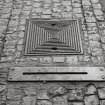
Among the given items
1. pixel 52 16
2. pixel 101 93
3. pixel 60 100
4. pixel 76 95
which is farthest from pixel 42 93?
pixel 52 16

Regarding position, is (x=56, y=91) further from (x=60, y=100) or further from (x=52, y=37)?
(x=52, y=37)

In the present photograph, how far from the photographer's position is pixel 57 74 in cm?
360

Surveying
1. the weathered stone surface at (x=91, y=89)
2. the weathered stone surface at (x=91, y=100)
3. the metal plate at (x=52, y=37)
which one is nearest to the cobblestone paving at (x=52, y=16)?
the metal plate at (x=52, y=37)

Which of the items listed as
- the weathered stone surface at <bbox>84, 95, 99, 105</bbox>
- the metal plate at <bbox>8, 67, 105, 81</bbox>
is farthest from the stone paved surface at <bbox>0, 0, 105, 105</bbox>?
the metal plate at <bbox>8, 67, 105, 81</bbox>

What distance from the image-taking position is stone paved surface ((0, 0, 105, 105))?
3.29 m

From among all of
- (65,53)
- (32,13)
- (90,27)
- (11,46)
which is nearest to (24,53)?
(11,46)

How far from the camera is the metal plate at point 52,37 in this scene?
4.04m

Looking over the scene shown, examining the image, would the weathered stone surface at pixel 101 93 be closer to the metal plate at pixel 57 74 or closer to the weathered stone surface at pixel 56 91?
the metal plate at pixel 57 74

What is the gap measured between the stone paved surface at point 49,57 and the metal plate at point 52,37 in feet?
0.47

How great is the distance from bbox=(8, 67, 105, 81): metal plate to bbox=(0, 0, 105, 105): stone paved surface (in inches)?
4.4

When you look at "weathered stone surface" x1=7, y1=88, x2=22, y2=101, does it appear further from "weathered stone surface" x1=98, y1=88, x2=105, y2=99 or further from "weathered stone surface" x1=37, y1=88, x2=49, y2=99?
"weathered stone surface" x1=98, y1=88, x2=105, y2=99

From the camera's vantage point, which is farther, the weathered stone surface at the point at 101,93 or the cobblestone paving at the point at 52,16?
the cobblestone paving at the point at 52,16

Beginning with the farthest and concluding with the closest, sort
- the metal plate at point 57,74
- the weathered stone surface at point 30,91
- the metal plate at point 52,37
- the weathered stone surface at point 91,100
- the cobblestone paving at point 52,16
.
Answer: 1. the metal plate at point 52,37
2. the cobblestone paving at point 52,16
3. the metal plate at point 57,74
4. the weathered stone surface at point 30,91
5. the weathered stone surface at point 91,100

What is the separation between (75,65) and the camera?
3.76m
